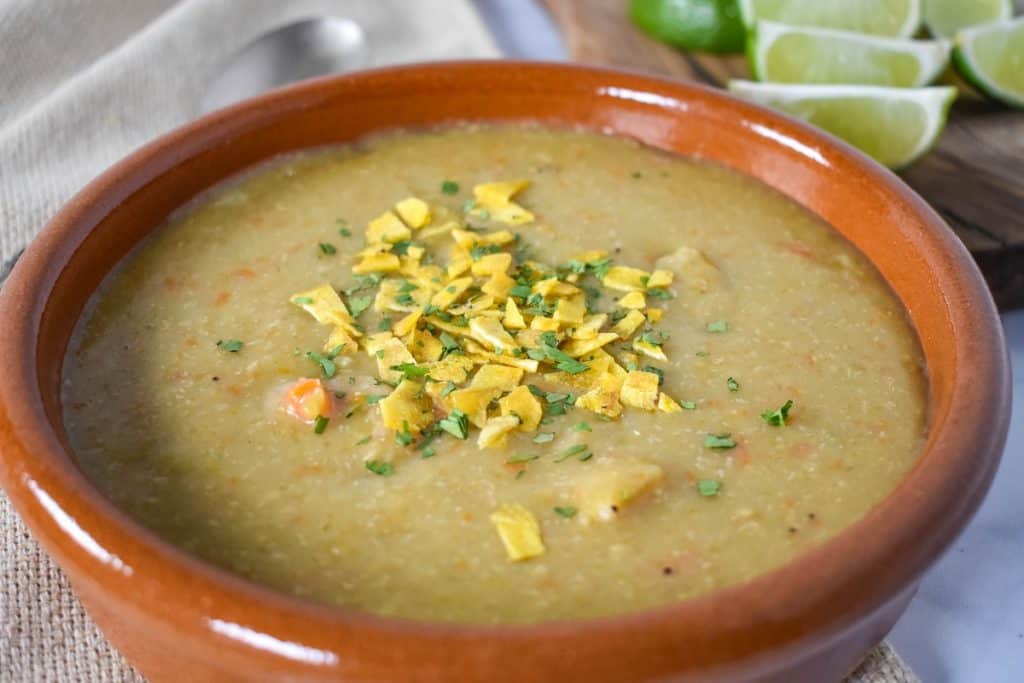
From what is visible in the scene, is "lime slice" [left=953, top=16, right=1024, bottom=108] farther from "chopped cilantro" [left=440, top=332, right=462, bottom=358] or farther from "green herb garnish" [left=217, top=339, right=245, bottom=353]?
"green herb garnish" [left=217, top=339, right=245, bottom=353]

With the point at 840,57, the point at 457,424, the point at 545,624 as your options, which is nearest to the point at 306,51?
the point at 840,57

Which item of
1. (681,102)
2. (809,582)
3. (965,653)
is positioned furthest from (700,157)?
(809,582)

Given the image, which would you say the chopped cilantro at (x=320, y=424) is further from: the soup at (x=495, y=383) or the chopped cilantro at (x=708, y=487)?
the chopped cilantro at (x=708, y=487)

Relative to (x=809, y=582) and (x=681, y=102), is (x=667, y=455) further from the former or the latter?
(x=681, y=102)

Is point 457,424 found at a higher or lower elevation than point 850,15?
higher

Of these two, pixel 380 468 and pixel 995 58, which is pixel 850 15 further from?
pixel 380 468

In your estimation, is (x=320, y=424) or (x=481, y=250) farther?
(x=481, y=250)

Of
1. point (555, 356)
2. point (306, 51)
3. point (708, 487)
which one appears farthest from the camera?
point (306, 51)
